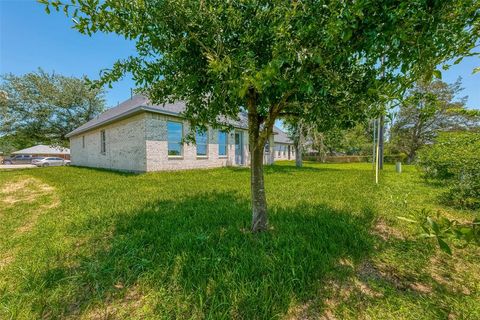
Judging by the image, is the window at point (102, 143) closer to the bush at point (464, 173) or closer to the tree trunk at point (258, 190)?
the tree trunk at point (258, 190)

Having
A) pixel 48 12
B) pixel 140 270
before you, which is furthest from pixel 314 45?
pixel 140 270

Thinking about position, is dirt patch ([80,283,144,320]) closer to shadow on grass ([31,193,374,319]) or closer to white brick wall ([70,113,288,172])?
shadow on grass ([31,193,374,319])

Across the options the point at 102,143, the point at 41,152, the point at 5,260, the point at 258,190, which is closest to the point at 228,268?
the point at 258,190

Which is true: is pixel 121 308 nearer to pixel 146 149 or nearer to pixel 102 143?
pixel 146 149

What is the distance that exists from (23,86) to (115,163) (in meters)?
16.5

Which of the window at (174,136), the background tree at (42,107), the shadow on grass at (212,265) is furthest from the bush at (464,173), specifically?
the background tree at (42,107)

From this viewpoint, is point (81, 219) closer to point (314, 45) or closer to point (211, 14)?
point (211, 14)

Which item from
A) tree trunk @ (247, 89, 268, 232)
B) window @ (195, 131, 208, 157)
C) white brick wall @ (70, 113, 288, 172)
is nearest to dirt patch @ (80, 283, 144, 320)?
tree trunk @ (247, 89, 268, 232)

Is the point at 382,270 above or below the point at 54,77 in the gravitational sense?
below

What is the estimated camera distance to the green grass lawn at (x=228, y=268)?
179 cm

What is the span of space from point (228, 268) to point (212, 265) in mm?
182

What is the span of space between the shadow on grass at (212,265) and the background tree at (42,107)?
21547 mm

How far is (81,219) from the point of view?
12.5 feet

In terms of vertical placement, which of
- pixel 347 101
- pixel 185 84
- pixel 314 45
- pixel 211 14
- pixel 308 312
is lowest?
pixel 308 312
